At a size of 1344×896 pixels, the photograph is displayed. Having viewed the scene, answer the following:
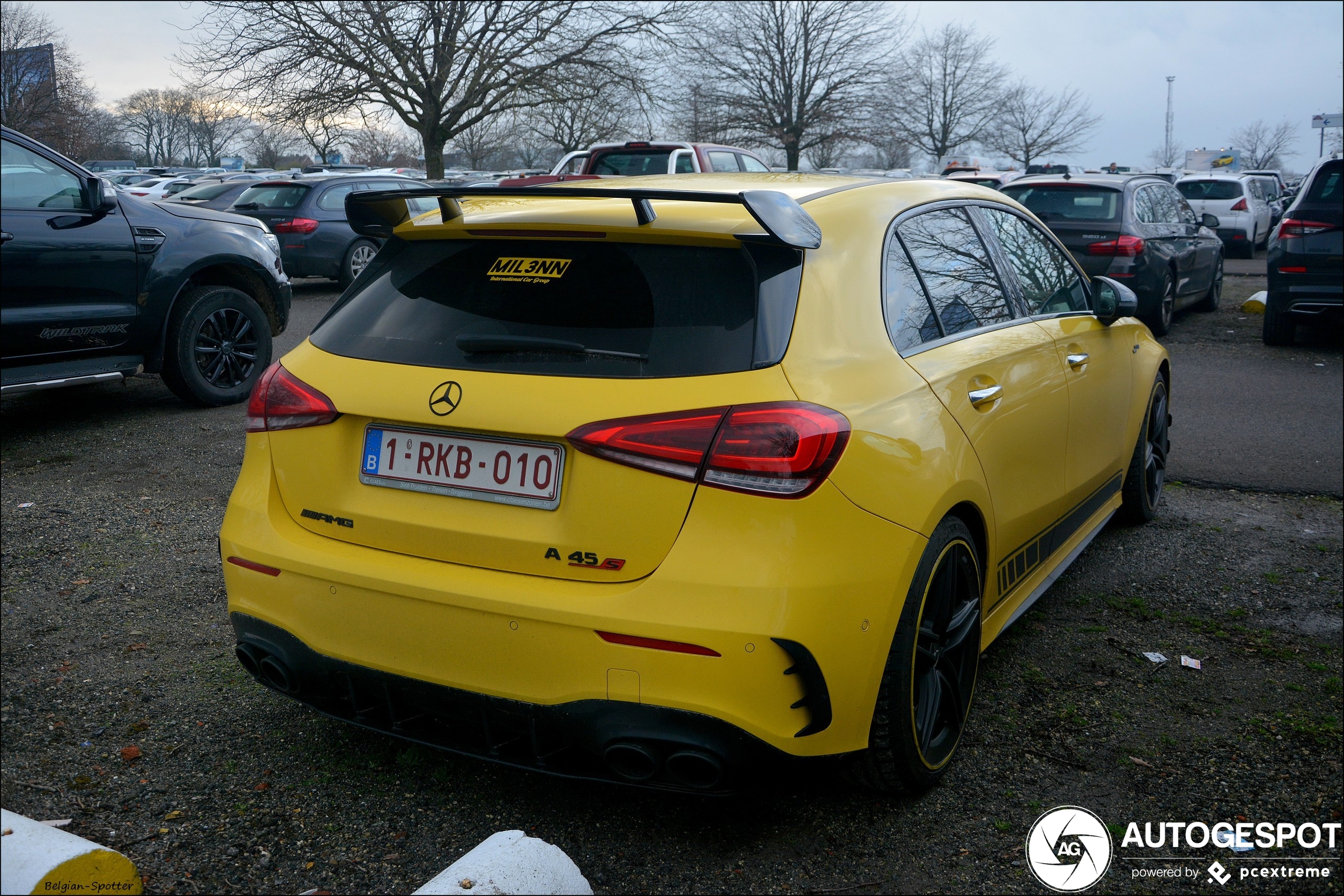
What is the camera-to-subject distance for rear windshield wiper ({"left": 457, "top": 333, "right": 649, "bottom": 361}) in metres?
2.48

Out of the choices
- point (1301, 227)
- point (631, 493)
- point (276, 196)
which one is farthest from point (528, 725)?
point (276, 196)

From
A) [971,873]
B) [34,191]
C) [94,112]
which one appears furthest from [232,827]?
[94,112]

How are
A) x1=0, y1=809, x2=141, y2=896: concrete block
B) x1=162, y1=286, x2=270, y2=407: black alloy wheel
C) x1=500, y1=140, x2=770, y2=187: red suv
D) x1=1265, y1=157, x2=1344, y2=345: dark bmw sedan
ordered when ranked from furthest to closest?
x1=500, y1=140, x2=770, y2=187: red suv
x1=1265, y1=157, x2=1344, y2=345: dark bmw sedan
x1=162, y1=286, x2=270, y2=407: black alloy wheel
x1=0, y1=809, x2=141, y2=896: concrete block

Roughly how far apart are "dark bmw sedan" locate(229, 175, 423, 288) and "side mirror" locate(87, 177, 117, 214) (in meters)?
8.44

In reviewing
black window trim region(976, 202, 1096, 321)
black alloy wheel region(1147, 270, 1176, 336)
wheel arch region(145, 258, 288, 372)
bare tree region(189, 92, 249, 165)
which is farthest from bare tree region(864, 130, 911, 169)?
black window trim region(976, 202, 1096, 321)

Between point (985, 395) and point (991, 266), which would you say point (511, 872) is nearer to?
point (985, 395)

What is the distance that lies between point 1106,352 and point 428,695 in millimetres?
3073

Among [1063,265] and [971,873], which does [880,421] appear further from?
[1063,265]

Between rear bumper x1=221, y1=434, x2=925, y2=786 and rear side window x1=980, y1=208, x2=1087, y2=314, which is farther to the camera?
rear side window x1=980, y1=208, x2=1087, y2=314

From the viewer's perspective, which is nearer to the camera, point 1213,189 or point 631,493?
point 631,493

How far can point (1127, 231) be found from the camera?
11.2 meters

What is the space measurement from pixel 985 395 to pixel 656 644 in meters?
1.32

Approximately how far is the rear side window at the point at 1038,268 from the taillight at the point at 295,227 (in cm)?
1316

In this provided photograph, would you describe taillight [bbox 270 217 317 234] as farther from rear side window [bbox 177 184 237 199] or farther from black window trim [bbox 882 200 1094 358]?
black window trim [bbox 882 200 1094 358]
